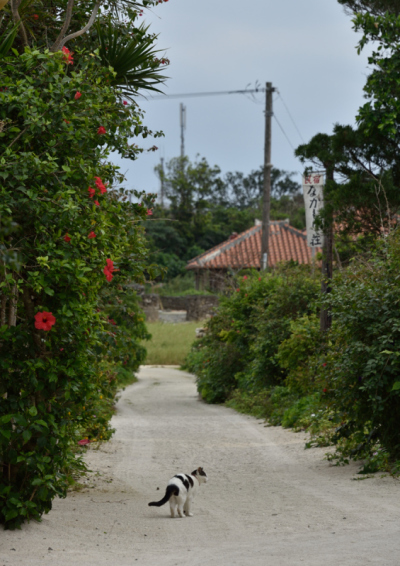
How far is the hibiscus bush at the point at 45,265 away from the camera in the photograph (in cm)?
465

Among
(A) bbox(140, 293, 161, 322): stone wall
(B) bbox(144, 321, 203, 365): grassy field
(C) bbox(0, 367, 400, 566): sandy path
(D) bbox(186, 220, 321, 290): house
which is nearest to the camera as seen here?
(C) bbox(0, 367, 400, 566): sandy path

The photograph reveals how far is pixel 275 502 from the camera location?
21.4 feet

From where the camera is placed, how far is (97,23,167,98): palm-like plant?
6836 mm

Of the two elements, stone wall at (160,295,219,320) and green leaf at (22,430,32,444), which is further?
stone wall at (160,295,219,320)

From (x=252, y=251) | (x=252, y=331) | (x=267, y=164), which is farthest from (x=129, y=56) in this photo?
(x=252, y=251)

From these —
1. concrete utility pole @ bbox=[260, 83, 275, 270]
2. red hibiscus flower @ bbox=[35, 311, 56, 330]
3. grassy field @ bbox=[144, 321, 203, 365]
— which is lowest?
grassy field @ bbox=[144, 321, 203, 365]

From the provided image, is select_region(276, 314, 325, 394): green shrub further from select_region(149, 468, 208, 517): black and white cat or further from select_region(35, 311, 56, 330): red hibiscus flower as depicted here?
select_region(35, 311, 56, 330): red hibiscus flower

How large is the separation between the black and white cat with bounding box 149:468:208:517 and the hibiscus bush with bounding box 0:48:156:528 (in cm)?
96

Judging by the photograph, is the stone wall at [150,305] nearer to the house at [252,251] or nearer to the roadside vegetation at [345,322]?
the house at [252,251]

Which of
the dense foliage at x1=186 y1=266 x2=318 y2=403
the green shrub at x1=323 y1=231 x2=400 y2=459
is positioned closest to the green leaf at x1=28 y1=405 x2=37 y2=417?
the green shrub at x1=323 y1=231 x2=400 y2=459

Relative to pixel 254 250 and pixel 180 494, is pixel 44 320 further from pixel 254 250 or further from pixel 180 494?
pixel 254 250

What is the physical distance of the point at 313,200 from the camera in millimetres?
12953

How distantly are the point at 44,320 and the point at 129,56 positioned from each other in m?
3.30

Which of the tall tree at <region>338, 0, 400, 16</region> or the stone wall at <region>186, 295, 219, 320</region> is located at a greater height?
the tall tree at <region>338, 0, 400, 16</region>
